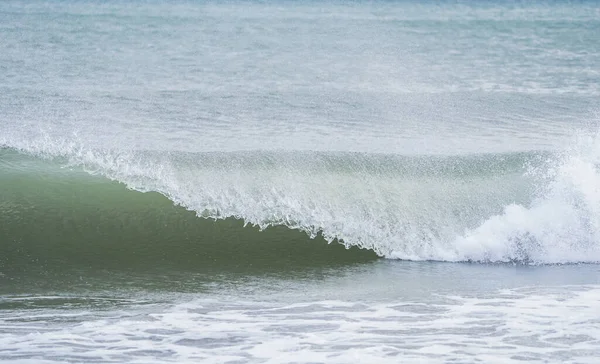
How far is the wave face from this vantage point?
8711mm

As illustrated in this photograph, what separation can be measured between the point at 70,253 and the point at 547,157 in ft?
21.8

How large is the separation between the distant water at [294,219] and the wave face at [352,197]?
3 centimetres

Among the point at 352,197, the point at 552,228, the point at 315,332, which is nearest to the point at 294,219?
the point at 352,197

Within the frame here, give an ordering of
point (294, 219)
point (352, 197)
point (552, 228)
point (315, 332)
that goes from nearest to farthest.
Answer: point (315, 332) < point (552, 228) < point (294, 219) < point (352, 197)

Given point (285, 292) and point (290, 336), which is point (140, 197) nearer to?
point (285, 292)

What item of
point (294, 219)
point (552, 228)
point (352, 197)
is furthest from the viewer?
point (352, 197)

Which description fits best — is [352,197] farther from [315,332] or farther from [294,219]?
[315,332]

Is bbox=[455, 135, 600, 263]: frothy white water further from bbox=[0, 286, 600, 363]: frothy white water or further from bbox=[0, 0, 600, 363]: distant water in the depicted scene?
bbox=[0, 286, 600, 363]: frothy white water

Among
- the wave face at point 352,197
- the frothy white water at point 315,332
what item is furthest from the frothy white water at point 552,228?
the frothy white water at point 315,332

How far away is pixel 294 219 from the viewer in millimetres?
9203

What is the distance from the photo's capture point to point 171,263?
27.2ft

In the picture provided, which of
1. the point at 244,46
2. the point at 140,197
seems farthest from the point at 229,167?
the point at 244,46

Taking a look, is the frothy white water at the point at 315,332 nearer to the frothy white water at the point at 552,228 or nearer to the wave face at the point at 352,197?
the frothy white water at the point at 552,228

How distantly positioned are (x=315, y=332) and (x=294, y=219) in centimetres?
287
